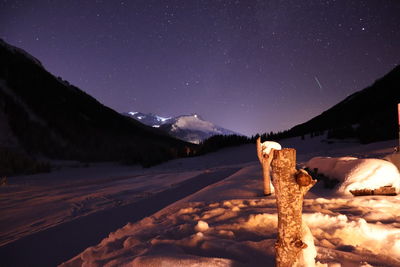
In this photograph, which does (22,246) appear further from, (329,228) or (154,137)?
(154,137)

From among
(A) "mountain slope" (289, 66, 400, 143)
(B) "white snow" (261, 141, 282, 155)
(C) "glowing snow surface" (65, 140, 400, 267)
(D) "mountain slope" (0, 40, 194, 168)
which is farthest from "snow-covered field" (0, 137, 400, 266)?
(D) "mountain slope" (0, 40, 194, 168)

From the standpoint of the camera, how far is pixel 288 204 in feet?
4.66

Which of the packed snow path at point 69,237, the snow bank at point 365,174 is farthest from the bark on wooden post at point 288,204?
the snow bank at point 365,174

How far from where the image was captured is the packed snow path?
8.84ft

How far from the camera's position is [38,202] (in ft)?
16.3

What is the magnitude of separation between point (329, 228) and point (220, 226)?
1048mm

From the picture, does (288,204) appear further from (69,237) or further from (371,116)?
(371,116)

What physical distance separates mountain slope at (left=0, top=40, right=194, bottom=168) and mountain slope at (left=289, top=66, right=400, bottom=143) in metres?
8.42

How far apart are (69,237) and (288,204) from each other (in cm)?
293

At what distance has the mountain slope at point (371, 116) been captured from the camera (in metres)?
9.72

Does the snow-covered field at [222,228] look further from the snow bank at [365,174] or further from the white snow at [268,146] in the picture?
the white snow at [268,146]

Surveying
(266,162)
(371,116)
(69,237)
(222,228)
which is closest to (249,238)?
(222,228)

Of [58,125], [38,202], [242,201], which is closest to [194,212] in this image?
[242,201]

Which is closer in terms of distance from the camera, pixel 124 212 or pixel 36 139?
pixel 124 212
